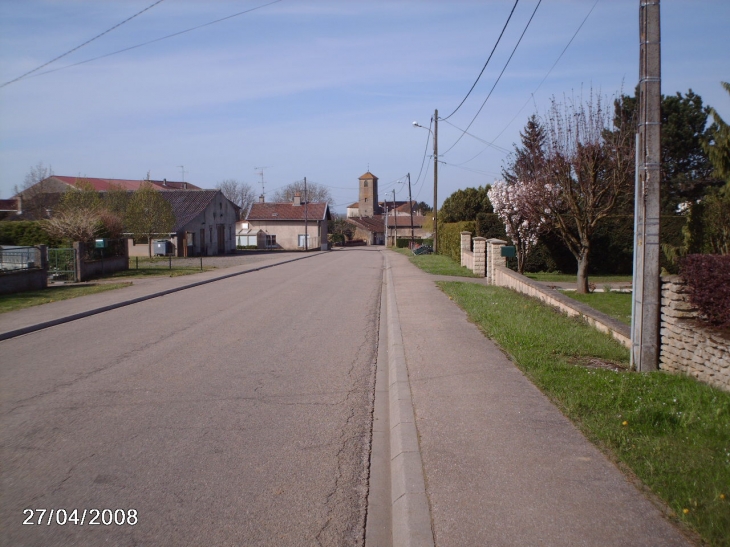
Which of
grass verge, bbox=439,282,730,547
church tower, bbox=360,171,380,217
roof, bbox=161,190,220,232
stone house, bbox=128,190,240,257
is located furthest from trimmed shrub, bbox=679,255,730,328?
church tower, bbox=360,171,380,217

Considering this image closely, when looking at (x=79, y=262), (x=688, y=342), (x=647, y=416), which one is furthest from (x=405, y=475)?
(x=79, y=262)

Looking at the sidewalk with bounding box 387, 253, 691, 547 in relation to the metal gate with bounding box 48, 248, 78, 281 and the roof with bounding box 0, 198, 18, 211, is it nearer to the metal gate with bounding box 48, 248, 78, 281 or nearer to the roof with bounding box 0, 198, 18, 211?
the metal gate with bounding box 48, 248, 78, 281

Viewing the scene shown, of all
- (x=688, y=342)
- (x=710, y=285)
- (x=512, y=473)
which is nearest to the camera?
(x=512, y=473)

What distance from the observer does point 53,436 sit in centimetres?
621

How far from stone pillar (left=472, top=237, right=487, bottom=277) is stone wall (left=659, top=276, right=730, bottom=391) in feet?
57.6

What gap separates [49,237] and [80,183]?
12782 millimetres

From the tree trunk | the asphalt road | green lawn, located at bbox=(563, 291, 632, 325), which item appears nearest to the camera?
the asphalt road

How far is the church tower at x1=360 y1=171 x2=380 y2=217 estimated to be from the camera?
148 meters

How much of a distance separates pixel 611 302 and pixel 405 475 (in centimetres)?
1547

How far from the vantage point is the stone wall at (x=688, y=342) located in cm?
738

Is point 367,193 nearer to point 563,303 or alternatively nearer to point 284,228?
point 284,228

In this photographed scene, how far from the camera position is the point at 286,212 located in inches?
3145

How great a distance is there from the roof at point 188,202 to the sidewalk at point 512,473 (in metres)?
47.4

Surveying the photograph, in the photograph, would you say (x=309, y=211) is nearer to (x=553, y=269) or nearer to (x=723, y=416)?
(x=553, y=269)
